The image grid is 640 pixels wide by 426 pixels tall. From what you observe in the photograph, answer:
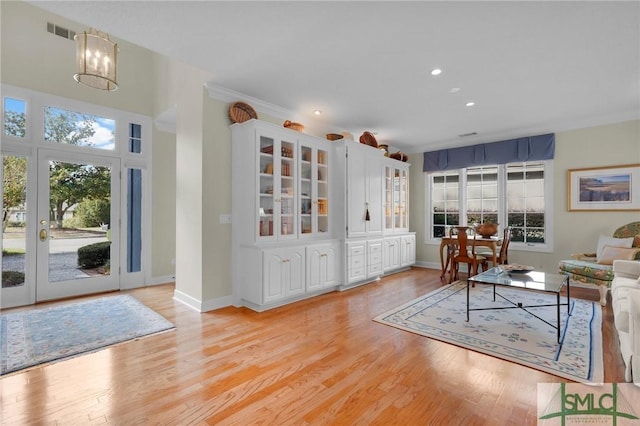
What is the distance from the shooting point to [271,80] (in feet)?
11.1

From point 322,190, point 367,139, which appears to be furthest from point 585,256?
point 322,190

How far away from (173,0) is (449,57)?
245 cm

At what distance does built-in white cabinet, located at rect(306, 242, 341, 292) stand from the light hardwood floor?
102cm

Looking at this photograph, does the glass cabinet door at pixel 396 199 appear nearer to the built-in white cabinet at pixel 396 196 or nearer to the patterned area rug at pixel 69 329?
the built-in white cabinet at pixel 396 196

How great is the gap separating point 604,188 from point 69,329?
7.33m

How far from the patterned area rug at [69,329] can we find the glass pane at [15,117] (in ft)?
7.45

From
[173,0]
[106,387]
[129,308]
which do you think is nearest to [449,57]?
[173,0]

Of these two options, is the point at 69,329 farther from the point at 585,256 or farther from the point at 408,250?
the point at 585,256

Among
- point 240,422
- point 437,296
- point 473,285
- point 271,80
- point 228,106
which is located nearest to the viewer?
point 240,422

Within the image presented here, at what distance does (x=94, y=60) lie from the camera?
9.47 feet

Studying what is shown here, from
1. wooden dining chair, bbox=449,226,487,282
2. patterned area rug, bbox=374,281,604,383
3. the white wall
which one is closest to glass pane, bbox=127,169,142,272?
patterned area rug, bbox=374,281,604,383

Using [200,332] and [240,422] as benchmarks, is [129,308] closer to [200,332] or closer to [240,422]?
[200,332]

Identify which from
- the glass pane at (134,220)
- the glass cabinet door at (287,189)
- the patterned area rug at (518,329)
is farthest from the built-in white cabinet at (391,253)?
the glass pane at (134,220)

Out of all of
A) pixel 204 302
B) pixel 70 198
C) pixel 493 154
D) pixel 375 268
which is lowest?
pixel 204 302
